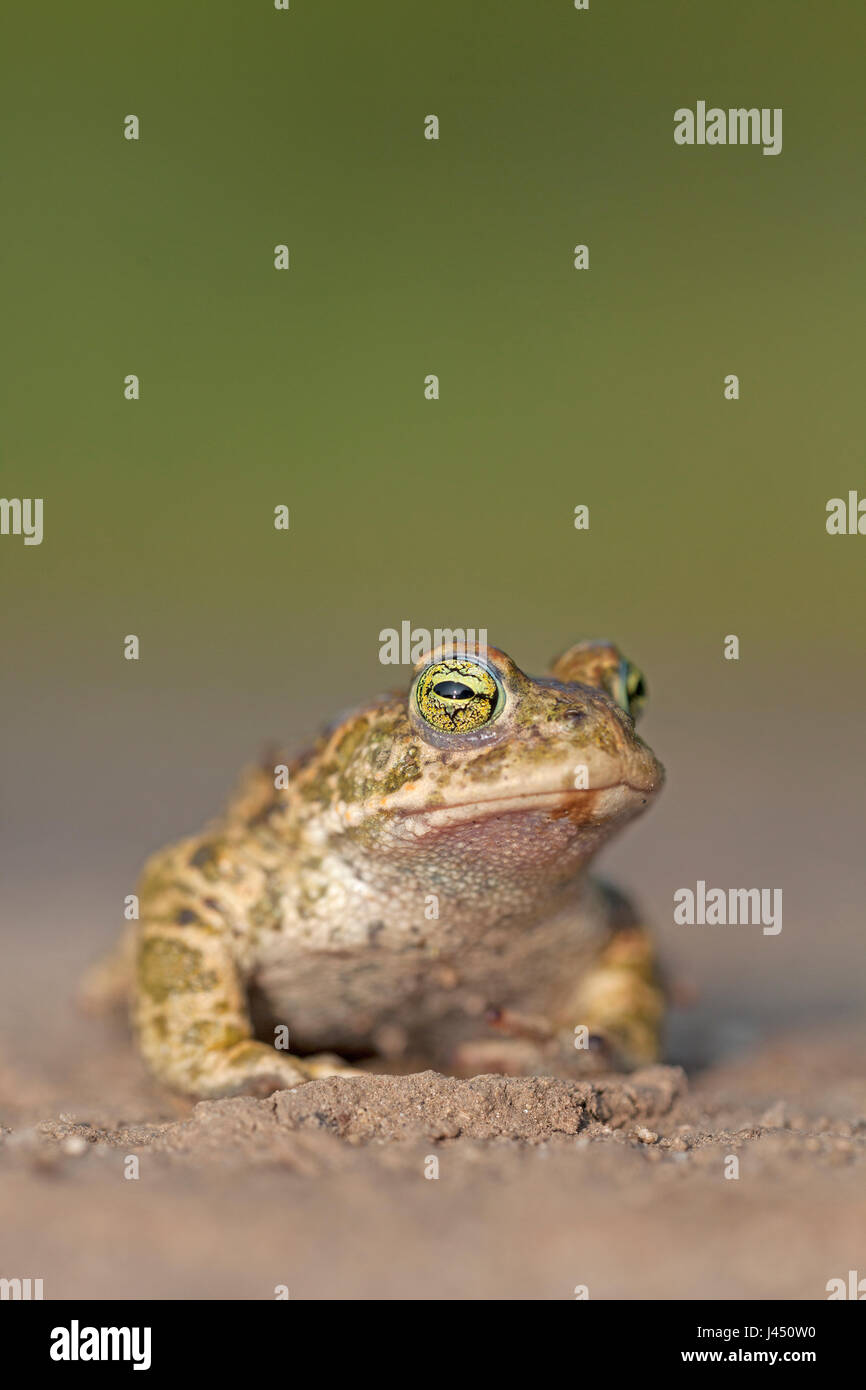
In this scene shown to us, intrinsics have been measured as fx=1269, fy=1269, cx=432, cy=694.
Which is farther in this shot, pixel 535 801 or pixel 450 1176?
pixel 535 801

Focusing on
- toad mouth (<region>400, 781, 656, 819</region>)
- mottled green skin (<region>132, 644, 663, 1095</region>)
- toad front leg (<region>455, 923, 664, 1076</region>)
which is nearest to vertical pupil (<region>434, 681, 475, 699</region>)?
mottled green skin (<region>132, 644, 663, 1095</region>)

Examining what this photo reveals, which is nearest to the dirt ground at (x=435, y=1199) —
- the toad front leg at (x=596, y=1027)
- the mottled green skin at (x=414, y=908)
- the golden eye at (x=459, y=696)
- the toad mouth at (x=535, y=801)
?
the toad front leg at (x=596, y=1027)

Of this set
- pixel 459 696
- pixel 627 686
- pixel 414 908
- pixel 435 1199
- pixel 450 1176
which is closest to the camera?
pixel 435 1199

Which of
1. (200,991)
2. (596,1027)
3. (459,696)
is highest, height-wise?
(459,696)

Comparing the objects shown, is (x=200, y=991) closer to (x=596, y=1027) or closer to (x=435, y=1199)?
(x=596, y=1027)

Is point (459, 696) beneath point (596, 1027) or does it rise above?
above

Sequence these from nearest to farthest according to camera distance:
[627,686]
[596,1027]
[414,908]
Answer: [414,908]
[627,686]
[596,1027]

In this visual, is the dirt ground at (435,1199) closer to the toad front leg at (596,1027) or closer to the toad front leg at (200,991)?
the toad front leg at (200,991)

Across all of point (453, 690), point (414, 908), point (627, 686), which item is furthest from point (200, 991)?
point (627, 686)
